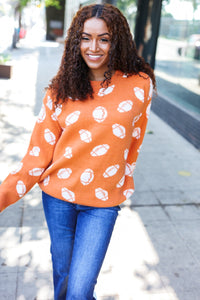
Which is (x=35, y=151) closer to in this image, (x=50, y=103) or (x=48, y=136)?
(x=48, y=136)

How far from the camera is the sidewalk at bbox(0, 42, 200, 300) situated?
2.95 m

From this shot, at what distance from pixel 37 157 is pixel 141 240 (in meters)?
1.89

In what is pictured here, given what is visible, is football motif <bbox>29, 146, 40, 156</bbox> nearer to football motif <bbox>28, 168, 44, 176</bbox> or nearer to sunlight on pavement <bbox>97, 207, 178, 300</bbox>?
football motif <bbox>28, 168, 44, 176</bbox>

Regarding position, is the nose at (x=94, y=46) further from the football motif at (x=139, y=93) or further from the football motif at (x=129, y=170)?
the football motif at (x=129, y=170)

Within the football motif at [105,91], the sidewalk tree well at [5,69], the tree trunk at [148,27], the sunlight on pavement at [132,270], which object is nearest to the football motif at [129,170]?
the football motif at [105,91]

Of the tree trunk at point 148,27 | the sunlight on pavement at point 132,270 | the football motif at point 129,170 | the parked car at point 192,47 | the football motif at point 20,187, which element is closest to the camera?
the football motif at point 20,187

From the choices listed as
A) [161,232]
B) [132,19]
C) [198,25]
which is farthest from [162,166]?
[132,19]

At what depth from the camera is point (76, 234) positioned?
2.03 m

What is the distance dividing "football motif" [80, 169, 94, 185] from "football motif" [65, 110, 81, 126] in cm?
28

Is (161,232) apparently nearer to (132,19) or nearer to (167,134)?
(167,134)

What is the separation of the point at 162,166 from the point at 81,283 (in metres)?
3.99

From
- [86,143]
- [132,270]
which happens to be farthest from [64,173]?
[132,270]

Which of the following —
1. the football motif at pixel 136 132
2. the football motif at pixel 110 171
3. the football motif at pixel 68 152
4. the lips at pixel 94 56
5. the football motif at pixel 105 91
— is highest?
the lips at pixel 94 56

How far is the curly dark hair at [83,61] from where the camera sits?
2016 millimetres
